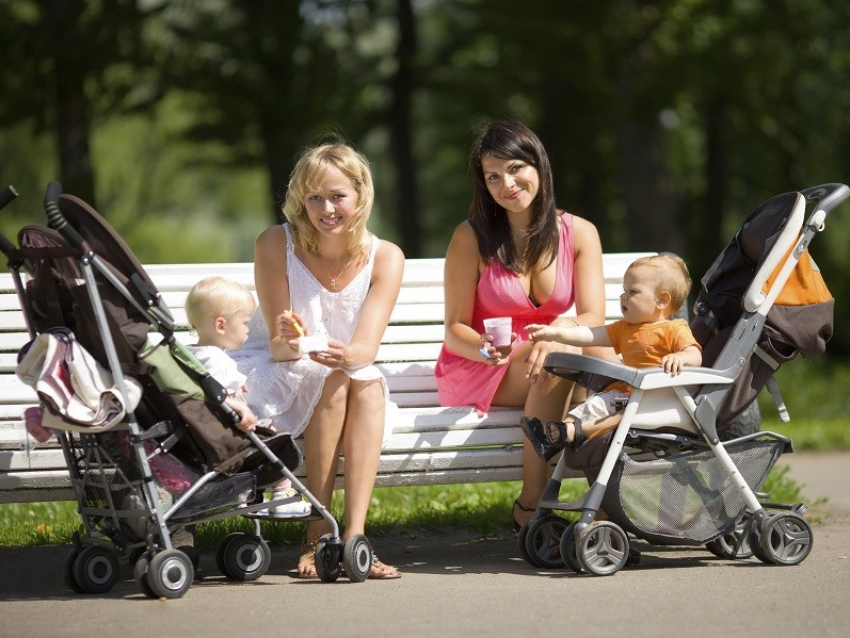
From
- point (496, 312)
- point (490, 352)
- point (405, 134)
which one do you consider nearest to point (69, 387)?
point (490, 352)

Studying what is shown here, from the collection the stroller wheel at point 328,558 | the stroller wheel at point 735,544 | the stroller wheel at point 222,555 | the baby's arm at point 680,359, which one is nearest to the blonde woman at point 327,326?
the stroller wheel at point 328,558

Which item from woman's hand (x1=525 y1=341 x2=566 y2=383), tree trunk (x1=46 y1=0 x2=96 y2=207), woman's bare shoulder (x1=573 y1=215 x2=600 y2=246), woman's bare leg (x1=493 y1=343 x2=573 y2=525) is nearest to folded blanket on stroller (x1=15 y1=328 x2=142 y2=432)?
woman's hand (x1=525 y1=341 x2=566 y2=383)

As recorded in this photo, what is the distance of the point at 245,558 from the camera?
4.98 m

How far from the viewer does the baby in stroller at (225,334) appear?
4.82 metres

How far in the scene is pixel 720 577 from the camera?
486 cm

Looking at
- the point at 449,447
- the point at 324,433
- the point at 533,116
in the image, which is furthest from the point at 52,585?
the point at 533,116

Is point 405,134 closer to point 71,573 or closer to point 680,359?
point 680,359

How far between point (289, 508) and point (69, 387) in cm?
96

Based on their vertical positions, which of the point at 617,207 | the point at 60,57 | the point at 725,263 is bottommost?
the point at 617,207

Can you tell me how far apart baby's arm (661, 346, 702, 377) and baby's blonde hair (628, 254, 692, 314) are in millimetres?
200

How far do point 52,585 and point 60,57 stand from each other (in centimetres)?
855

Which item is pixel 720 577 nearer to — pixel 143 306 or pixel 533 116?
pixel 143 306

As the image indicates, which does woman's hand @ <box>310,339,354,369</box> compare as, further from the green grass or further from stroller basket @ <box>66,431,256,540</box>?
the green grass

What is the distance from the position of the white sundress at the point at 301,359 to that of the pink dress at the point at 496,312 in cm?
33
